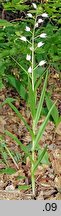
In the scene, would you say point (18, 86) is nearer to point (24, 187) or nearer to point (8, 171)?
point (8, 171)

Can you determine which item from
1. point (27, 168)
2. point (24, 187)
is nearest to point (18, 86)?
point (27, 168)

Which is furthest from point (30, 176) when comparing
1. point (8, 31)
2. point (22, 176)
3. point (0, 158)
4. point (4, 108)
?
point (8, 31)

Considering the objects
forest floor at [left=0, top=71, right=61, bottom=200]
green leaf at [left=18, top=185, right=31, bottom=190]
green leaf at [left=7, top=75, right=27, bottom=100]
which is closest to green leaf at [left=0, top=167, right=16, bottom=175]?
forest floor at [left=0, top=71, right=61, bottom=200]

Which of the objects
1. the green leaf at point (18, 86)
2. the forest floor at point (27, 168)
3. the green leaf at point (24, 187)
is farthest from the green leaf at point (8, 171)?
the green leaf at point (18, 86)

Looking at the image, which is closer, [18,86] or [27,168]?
[27,168]

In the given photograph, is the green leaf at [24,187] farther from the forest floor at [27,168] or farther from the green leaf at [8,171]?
the green leaf at [8,171]

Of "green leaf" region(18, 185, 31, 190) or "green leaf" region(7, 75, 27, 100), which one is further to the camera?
"green leaf" region(7, 75, 27, 100)

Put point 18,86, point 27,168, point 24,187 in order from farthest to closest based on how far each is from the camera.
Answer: point 18,86
point 27,168
point 24,187

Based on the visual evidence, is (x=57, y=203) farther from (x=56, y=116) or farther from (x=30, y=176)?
(x=56, y=116)

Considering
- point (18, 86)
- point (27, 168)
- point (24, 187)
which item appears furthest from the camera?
point (18, 86)

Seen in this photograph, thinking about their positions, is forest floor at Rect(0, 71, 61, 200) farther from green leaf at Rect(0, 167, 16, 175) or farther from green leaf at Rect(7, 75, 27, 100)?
green leaf at Rect(7, 75, 27, 100)

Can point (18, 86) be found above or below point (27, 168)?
above
